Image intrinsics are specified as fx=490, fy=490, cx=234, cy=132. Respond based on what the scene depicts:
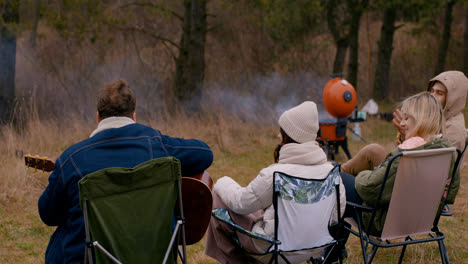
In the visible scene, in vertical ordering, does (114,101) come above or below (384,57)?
below

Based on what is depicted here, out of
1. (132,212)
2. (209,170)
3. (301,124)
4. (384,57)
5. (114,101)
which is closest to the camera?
(132,212)

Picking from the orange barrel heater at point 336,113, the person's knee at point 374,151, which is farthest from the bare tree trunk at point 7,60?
the person's knee at point 374,151

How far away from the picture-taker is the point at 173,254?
229 cm

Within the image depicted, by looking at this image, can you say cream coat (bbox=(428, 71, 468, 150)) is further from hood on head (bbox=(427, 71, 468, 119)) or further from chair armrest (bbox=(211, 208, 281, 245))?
chair armrest (bbox=(211, 208, 281, 245))

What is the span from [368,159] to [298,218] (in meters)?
1.54

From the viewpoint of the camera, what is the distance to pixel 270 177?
2.43 m

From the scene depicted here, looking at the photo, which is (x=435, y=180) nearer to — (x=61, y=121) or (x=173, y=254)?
(x=173, y=254)

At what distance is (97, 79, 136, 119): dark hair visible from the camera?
7.63 feet

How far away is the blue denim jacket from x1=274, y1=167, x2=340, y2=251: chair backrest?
624 millimetres

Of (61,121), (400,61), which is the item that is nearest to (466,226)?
(61,121)

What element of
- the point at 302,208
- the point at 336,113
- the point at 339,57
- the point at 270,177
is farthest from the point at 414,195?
the point at 339,57

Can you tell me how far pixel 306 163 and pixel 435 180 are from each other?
2.39 feet

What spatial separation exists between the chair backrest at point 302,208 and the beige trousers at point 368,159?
132 centimetres

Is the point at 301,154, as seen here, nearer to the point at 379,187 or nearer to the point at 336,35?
the point at 379,187
